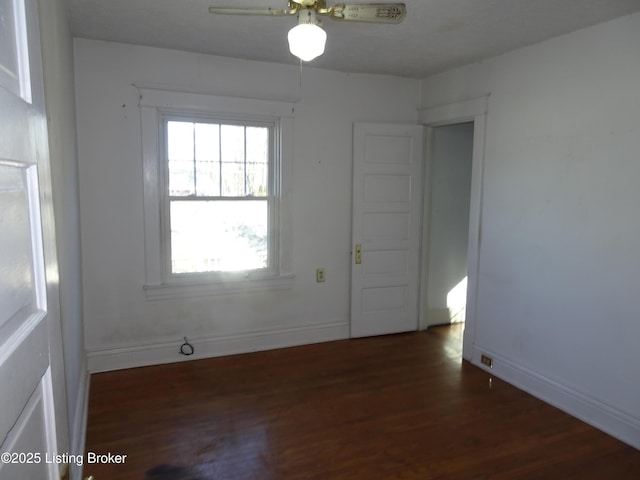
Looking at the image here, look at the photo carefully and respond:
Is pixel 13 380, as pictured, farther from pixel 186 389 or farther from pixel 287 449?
pixel 186 389

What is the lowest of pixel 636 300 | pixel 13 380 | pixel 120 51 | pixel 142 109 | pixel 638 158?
pixel 636 300

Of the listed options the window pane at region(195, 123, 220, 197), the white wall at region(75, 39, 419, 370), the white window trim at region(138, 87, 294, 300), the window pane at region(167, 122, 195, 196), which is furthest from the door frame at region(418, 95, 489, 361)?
the window pane at region(167, 122, 195, 196)

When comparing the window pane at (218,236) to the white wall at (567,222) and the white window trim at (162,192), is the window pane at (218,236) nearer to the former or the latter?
the white window trim at (162,192)

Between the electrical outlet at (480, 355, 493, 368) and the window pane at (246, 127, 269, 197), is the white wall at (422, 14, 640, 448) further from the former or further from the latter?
the window pane at (246, 127, 269, 197)

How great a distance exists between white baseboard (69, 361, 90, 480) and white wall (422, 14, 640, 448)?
3.01m

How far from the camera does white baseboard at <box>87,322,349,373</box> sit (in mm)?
3490

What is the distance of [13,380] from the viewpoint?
0.67m

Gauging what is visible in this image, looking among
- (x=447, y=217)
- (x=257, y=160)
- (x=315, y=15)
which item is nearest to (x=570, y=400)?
(x=447, y=217)

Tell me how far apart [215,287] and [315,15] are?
8.09 feet

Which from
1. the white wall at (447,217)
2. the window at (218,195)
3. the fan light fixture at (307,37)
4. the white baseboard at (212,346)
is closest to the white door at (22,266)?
the fan light fixture at (307,37)

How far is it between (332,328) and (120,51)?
3011 millimetres

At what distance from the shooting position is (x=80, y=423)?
2502mm

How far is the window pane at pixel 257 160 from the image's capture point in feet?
12.6

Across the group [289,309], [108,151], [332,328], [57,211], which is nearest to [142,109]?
[108,151]
